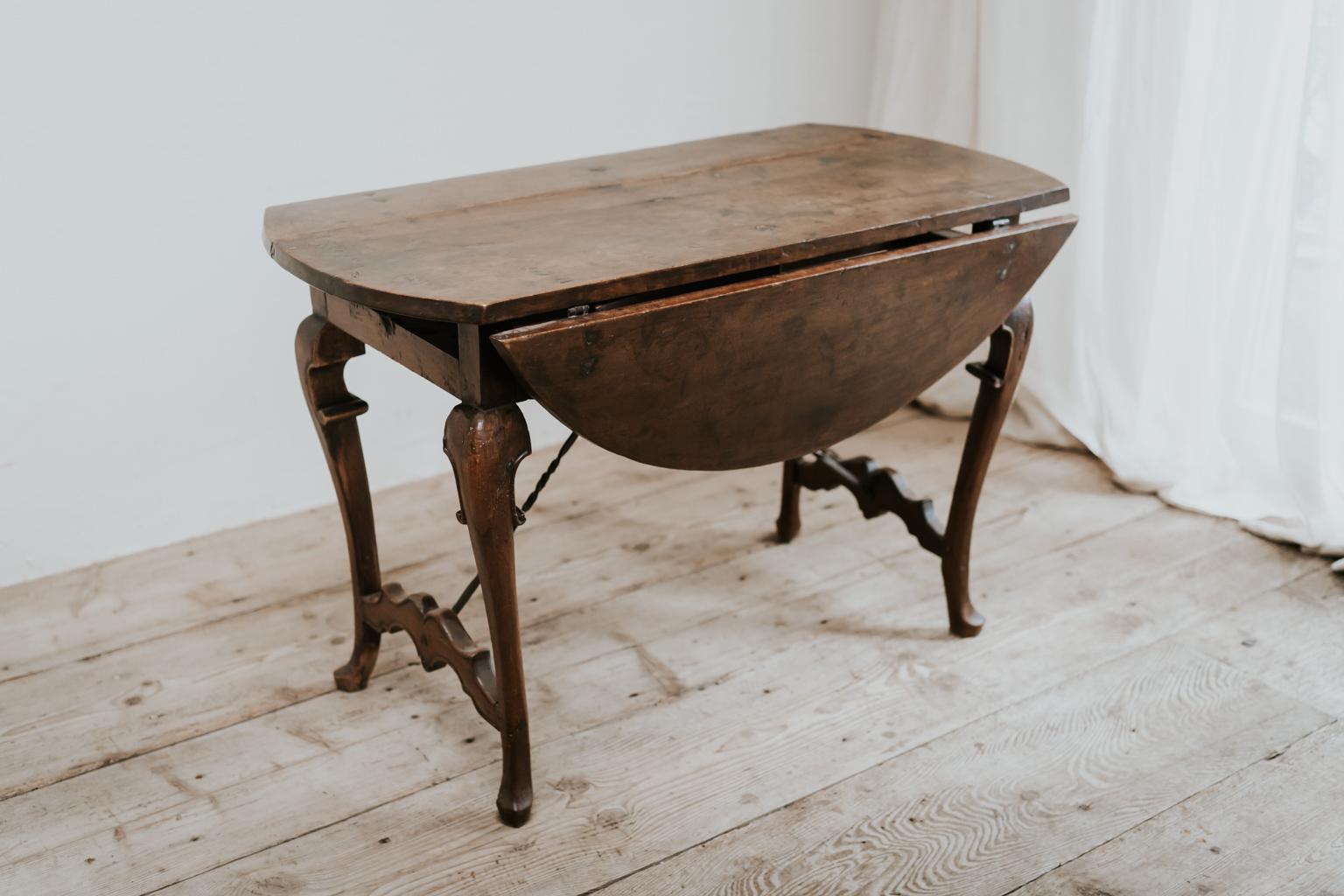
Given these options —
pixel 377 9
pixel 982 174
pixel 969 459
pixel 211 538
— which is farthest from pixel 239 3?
pixel 969 459

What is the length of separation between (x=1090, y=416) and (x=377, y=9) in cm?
160

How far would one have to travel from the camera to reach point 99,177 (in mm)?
2184

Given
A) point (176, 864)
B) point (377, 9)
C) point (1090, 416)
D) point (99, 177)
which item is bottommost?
point (176, 864)

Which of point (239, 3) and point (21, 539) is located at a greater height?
point (239, 3)

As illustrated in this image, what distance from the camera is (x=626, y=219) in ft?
5.42

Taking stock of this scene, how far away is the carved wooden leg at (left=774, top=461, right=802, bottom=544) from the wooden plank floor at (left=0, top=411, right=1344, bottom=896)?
0.03 metres

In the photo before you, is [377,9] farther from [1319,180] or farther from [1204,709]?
[1204,709]

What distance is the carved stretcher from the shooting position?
4.75 ft

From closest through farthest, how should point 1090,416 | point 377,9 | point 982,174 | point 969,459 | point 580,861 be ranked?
1. point 580,861
2. point 982,174
3. point 969,459
4. point 377,9
5. point 1090,416

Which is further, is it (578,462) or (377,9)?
(578,462)

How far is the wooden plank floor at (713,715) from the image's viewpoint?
5.33ft

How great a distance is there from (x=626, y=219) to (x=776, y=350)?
0.86 ft

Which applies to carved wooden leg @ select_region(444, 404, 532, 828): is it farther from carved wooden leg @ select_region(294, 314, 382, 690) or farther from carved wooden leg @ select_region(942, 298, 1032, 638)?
carved wooden leg @ select_region(942, 298, 1032, 638)

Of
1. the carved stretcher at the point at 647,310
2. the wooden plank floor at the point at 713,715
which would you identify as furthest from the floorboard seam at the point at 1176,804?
the carved stretcher at the point at 647,310
